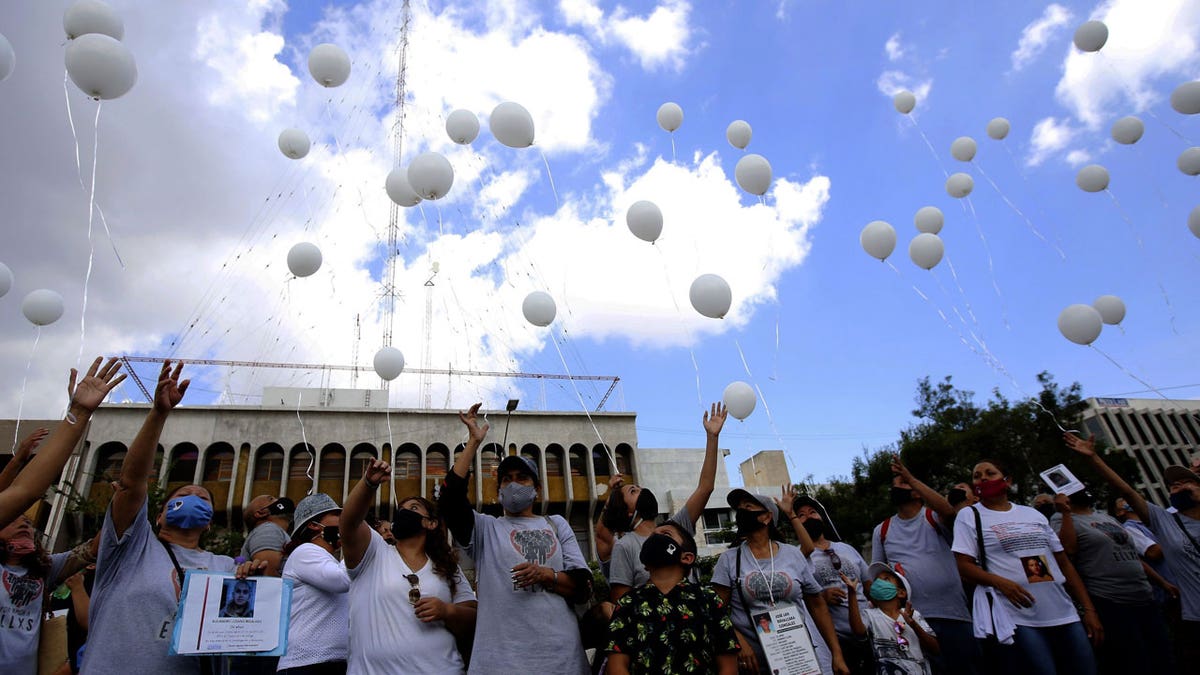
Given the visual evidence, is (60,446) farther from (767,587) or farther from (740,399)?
(740,399)

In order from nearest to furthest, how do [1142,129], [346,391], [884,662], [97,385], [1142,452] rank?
[97,385] → [884,662] → [1142,129] → [346,391] → [1142,452]

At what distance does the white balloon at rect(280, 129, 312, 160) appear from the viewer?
10.0 m

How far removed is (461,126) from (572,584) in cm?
766

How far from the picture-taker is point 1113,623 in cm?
487

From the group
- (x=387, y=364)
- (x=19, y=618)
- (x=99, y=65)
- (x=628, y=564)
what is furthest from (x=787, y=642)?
(x=387, y=364)

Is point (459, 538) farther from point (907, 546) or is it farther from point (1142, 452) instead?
point (1142, 452)

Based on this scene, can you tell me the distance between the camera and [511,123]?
8.30 metres

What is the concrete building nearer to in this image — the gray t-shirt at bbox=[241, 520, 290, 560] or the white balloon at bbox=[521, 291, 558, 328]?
the white balloon at bbox=[521, 291, 558, 328]

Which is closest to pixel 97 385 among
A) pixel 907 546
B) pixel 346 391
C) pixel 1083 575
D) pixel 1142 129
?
pixel 907 546

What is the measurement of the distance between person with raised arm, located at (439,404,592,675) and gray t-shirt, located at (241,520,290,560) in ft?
3.51

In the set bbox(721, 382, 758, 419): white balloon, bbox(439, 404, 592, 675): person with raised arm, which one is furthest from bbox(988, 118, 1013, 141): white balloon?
bbox(439, 404, 592, 675): person with raised arm

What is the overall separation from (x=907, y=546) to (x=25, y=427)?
3256cm

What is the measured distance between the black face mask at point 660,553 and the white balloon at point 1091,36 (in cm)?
1104

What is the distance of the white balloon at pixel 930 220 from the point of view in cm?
1024
